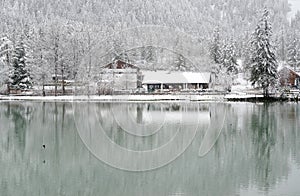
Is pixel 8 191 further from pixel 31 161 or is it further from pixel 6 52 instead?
pixel 6 52

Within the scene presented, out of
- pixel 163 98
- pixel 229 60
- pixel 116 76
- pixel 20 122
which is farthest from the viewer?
pixel 229 60

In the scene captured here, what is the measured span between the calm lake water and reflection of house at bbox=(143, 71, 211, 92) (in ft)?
97.9

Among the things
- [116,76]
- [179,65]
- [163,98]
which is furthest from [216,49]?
[163,98]

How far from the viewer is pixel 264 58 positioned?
160ft

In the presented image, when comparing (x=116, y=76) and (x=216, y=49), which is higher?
(x=216, y=49)

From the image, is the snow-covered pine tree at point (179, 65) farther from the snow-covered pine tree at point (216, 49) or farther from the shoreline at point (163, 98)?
the shoreline at point (163, 98)

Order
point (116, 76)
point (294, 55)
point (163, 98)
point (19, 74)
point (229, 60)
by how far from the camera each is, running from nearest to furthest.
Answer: point (163, 98)
point (116, 76)
point (19, 74)
point (229, 60)
point (294, 55)

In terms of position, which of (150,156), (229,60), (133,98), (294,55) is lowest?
(150,156)

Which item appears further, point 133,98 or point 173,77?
point 173,77

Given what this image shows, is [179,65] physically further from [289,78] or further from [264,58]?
[289,78]

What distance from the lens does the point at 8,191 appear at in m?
13.1

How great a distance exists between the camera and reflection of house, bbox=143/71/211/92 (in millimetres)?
61419

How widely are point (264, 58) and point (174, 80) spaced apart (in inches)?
663

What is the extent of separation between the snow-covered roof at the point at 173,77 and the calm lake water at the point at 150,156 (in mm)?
29801
